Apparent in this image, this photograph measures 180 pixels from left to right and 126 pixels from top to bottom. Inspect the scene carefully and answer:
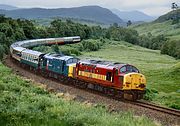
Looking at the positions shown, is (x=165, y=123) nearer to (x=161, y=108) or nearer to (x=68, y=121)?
(x=161, y=108)

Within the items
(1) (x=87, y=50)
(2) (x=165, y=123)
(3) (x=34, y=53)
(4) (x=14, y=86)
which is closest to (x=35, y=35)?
(1) (x=87, y=50)

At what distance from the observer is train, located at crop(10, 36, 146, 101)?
37000 mm

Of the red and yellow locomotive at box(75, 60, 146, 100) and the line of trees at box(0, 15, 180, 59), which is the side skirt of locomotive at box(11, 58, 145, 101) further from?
the line of trees at box(0, 15, 180, 59)

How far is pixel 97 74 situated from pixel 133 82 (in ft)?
17.9

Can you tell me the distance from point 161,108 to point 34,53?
35394 mm

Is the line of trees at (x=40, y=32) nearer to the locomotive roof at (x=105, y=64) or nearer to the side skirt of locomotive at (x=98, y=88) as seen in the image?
the side skirt of locomotive at (x=98, y=88)

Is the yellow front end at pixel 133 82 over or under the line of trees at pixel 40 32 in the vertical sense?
over

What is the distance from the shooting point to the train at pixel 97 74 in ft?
121

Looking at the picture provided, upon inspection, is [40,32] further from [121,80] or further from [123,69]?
[121,80]

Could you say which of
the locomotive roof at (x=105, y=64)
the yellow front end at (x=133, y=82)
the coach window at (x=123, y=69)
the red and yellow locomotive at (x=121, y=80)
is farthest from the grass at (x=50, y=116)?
the locomotive roof at (x=105, y=64)

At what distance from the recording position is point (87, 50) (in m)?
134

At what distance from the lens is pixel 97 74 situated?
41344mm

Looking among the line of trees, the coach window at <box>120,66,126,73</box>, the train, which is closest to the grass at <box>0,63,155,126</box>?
the train

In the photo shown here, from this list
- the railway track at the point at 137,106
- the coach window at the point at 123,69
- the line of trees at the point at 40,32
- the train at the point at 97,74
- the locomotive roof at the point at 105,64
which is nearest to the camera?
the railway track at the point at 137,106
